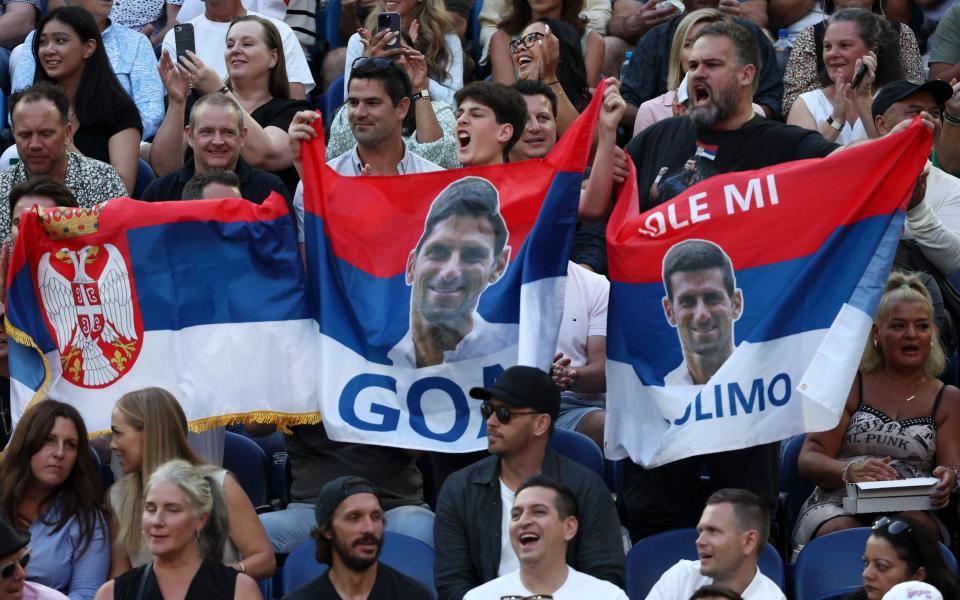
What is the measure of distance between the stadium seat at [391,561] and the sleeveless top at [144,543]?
0.24m

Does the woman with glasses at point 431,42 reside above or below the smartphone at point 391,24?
above

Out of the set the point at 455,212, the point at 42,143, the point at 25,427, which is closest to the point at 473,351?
the point at 455,212

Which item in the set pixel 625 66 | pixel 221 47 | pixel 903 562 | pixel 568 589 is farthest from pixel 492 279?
pixel 221 47

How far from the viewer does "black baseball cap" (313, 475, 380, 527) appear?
262 inches

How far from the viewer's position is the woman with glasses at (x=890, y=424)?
751 centimetres

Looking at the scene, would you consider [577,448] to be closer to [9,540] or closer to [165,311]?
[165,311]

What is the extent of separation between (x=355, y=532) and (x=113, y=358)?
5.58 ft

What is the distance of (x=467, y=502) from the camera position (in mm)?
6926

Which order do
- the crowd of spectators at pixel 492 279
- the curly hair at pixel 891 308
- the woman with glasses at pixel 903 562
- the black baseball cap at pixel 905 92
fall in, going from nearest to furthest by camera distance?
the woman with glasses at pixel 903 562, the crowd of spectators at pixel 492 279, the curly hair at pixel 891 308, the black baseball cap at pixel 905 92

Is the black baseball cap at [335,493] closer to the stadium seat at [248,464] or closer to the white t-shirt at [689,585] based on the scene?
the white t-shirt at [689,585]

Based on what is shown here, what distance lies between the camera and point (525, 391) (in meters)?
6.94

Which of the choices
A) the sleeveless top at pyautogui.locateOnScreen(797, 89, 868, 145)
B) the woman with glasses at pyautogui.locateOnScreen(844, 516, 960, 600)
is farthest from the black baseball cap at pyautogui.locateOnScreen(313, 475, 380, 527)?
the sleeveless top at pyautogui.locateOnScreen(797, 89, 868, 145)

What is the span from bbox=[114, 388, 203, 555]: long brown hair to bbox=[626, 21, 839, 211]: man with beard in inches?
94.5

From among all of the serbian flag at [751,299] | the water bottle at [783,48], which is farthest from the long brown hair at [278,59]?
the serbian flag at [751,299]
